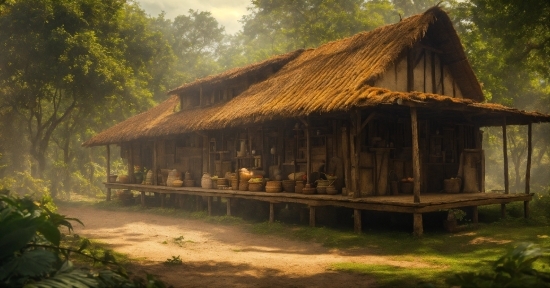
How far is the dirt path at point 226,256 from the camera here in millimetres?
6949

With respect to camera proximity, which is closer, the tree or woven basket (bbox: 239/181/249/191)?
woven basket (bbox: 239/181/249/191)

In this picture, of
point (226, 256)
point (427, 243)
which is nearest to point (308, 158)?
point (427, 243)

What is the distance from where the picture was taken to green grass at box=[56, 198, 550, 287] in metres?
7.22

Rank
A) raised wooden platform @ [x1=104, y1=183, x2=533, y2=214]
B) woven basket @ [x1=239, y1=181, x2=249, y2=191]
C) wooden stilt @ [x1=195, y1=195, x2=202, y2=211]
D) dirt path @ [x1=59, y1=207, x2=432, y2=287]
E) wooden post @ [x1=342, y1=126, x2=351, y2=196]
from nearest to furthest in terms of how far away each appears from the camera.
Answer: dirt path @ [x1=59, y1=207, x2=432, y2=287]
raised wooden platform @ [x1=104, y1=183, x2=533, y2=214]
wooden post @ [x1=342, y1=126, x2=351, y2=196]
woven basket @ [x1=239, y1=181, x2=249, y2=191]
wooden stilt @ [x1=195, y1=195, x2=202, y2=211]

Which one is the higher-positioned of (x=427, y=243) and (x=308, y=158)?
(x=308, y=158)

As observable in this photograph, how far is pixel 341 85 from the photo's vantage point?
13.1m

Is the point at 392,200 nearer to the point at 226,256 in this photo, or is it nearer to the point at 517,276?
the point at 226,256

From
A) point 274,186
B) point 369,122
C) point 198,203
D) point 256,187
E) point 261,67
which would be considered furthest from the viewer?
point 261,67

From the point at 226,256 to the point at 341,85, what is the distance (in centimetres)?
A: 608

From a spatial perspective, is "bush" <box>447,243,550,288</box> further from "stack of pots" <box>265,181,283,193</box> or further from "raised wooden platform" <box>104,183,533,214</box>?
"stack of pots" <box>265,181,283,193</box>

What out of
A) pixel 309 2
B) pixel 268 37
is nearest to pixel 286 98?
pixel 309 2

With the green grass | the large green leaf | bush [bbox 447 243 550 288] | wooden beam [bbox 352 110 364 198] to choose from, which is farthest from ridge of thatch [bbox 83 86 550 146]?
the large green leaf

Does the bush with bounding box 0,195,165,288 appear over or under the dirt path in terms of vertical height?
over

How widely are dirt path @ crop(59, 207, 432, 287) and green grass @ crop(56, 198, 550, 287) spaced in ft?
0.98
